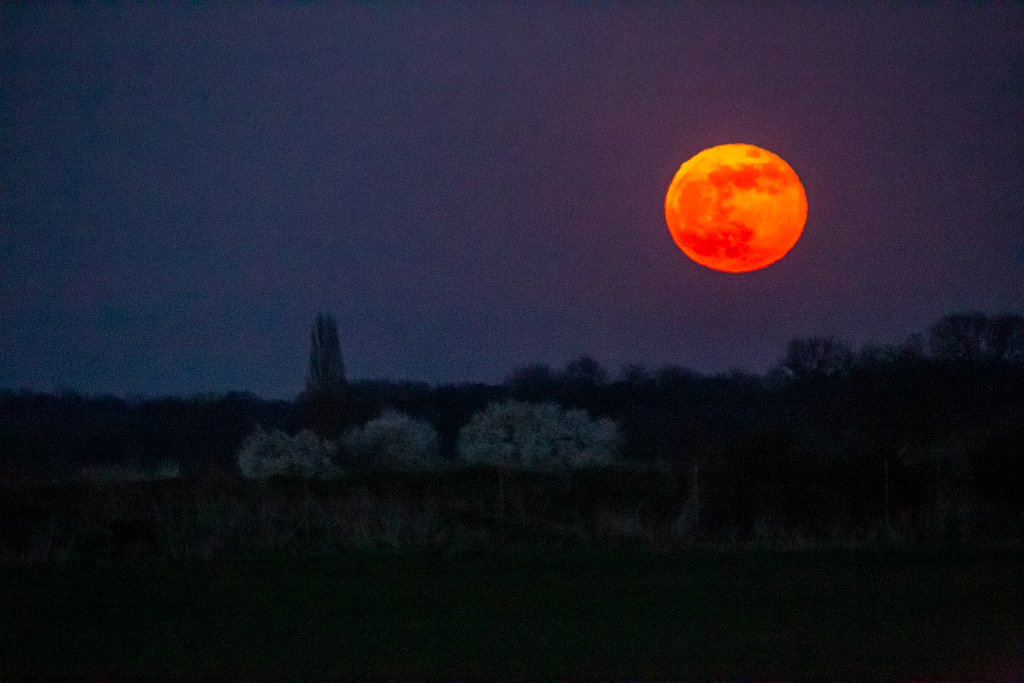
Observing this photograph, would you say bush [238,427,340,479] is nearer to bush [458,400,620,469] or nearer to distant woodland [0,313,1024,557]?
distant woodland [0,313,1024,557]

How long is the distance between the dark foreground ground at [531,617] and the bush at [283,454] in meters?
21.3

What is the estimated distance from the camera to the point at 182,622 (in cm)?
1327

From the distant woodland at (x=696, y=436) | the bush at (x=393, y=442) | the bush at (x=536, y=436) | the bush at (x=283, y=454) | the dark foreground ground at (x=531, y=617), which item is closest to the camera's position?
the dark foreground ground at (x=531, y=617)

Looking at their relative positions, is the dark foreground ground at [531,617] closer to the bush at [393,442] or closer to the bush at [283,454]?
the bush at [283,454]

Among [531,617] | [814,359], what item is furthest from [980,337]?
[531,617]

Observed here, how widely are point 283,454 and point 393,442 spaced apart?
3.78 meters

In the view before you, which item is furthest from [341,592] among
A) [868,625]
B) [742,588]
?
[868,625]

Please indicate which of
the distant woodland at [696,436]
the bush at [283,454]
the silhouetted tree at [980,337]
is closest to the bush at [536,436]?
the distant woodland at [696,436]

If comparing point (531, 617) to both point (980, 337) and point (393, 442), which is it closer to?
point (393, 442)

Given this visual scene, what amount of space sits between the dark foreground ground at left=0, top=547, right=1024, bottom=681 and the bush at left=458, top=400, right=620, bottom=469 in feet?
78.8

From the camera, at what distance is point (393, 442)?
4244 cm

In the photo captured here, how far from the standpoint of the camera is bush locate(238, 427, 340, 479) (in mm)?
40344

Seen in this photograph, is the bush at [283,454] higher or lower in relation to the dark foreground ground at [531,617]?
higher

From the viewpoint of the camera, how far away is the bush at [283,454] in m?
40.3
